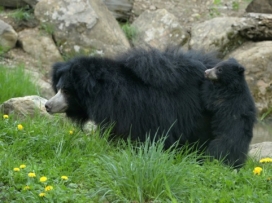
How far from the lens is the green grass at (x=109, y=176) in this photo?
4020 millimetres

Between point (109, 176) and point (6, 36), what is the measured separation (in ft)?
19.6

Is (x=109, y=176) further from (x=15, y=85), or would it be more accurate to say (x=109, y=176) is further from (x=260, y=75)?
(x=260, y=75)

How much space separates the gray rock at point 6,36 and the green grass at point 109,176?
4.70 m

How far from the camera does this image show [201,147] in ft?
18.6

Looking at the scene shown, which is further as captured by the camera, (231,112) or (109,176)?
(231,112)

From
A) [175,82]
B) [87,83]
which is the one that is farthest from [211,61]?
[87,83]

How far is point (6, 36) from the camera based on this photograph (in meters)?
9.61

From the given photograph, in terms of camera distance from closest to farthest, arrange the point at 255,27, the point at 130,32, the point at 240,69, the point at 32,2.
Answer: the point at 240,69
the point at 32,2
the point at 255,27
the point at 130,32

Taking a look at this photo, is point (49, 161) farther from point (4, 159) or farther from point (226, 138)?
point (226, 138)

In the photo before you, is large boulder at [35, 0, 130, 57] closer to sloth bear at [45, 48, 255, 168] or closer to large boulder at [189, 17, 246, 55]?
large boulder at [189, 17, 246, 55]

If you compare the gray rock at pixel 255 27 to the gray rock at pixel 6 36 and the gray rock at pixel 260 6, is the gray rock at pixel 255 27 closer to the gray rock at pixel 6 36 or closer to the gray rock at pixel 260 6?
the gray rock at pixel 260 6

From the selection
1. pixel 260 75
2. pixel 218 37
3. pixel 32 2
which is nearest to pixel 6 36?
pixel 32 2

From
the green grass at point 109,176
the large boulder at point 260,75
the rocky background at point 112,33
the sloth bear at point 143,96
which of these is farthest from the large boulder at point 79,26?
the green grass at point 109,176

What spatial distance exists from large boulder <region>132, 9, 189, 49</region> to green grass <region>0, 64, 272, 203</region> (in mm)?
6055
